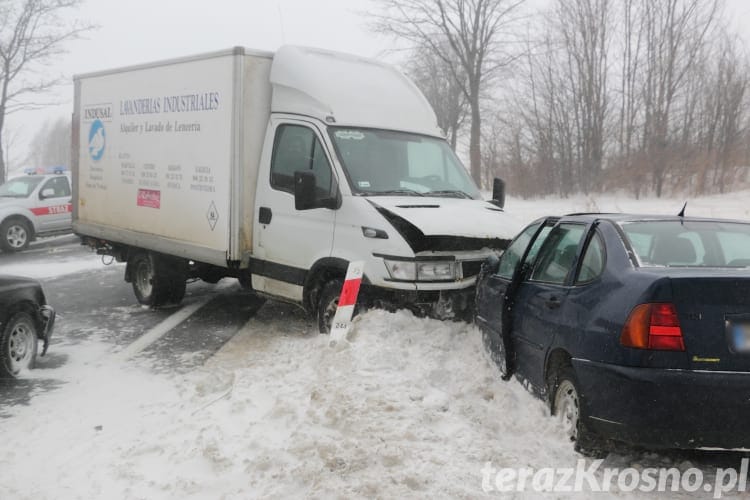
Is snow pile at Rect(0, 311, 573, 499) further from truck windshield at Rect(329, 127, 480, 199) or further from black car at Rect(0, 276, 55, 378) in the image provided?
truck windshield at Rect(329, 127, 480, 199)

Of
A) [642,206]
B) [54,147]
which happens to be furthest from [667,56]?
[54,147]

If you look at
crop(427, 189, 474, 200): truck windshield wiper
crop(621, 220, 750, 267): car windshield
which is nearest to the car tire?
crop(621, 220, 750, 267): car windshield

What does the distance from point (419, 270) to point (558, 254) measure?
172 cm

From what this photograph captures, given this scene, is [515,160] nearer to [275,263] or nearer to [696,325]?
[275,263]

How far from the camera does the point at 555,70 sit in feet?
105

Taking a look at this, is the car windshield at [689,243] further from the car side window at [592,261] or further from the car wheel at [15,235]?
the car wheel at [15,235]

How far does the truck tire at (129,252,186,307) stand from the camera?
31.0 feet

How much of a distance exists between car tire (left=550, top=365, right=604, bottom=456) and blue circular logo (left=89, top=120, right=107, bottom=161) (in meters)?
8.09

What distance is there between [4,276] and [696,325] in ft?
19.7

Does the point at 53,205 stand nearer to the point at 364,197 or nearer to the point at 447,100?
the point at 364,197

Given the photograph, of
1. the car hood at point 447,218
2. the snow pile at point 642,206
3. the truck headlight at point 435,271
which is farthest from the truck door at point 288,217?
the snow pile at point 642,206

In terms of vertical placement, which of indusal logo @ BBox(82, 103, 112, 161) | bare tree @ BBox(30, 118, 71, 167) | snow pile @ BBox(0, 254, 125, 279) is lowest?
snow pile @ BBox(0, 254, 125, 279)

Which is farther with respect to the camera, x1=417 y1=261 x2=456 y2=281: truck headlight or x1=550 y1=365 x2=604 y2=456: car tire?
x1=417 y1=261 x2=456 y2=281: truck headlight

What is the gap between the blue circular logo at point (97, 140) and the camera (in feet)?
33.0
